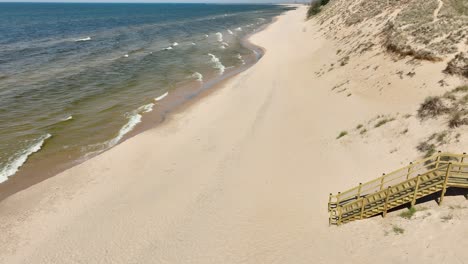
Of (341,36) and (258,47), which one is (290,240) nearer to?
(341,36)

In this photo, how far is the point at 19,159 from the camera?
20375mm

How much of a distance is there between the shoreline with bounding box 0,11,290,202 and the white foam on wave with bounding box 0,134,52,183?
1.01ft

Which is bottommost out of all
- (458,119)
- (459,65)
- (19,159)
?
(19,159)

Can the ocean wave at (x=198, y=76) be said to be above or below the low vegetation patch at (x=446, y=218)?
below

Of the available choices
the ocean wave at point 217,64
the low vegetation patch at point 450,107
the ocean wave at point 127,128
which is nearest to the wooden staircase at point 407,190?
the low vegetation patch at point 450,107

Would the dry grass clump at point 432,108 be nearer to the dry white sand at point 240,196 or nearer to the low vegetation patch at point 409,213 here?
the dry white sand at point 240,196

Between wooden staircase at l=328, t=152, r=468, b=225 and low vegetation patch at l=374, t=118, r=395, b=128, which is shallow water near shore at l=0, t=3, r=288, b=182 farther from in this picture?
low vegetation patch at l=374, t=118, r=395, b=128

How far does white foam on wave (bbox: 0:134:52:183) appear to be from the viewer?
748 inches

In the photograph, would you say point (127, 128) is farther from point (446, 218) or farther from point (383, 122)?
point (446, 218)

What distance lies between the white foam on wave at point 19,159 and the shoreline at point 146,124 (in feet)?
1.01

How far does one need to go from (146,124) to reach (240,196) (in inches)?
511

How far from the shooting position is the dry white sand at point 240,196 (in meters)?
11.7

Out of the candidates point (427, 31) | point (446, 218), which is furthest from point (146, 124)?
point (427, 31)

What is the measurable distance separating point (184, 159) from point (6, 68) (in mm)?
35644
